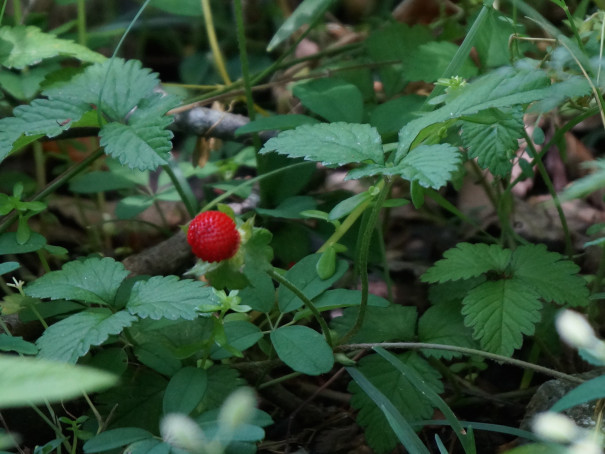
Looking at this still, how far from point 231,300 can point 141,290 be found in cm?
15

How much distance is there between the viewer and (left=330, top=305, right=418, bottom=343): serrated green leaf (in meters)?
1.25

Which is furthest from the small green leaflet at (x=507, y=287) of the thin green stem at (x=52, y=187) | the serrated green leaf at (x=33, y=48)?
the serrated green leaf at (x=33, y=48)

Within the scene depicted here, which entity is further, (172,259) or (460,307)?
(172,259)

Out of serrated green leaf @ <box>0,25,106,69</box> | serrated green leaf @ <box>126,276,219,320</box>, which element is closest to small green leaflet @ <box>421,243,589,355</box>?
serrated green leaf @ <box>126,276,219,320</box>

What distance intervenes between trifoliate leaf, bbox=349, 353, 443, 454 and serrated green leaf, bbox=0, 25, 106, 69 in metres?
0.96

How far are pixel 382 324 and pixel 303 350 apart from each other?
0.25 meters

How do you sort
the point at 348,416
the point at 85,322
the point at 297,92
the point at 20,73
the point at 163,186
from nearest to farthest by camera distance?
the point at 85,322
the point at 348,416
the point at 297,92
the point at 20,73
the point at 163,186

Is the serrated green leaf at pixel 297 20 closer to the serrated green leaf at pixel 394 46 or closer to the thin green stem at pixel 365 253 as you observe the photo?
the serrated green leaf at pixel 394 46

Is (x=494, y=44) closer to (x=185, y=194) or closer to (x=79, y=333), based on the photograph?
(x=185, y=194)

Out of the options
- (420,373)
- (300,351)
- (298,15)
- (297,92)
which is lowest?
(420,373)

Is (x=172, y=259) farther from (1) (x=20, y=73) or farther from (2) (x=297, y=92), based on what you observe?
(1) (x=20, y=73)

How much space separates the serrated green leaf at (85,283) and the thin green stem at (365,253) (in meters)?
0.39

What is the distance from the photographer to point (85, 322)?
102cm

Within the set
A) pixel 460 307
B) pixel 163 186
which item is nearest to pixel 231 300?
pixel 460 307
